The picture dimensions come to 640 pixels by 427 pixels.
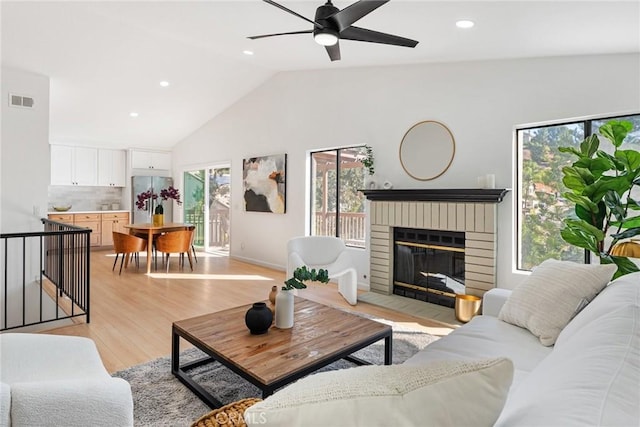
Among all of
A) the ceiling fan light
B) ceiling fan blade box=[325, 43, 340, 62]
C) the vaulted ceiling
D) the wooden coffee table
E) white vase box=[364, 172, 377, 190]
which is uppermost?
the vaulted ceiling

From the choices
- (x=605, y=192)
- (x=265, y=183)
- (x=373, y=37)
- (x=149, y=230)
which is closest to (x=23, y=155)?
(x=149, y=230)

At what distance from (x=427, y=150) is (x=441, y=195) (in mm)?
625

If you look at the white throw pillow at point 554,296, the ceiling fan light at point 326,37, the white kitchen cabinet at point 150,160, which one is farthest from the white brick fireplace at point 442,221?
the white kitchen cabinet at point 150,160

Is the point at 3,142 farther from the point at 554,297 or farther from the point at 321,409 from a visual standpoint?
the point at 554,297

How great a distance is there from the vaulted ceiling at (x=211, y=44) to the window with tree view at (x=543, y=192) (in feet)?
2.50

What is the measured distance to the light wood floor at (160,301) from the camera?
3.08 metres

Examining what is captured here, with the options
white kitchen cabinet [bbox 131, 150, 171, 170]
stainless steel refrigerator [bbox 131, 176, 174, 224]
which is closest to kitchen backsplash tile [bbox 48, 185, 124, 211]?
stainless steel refrigerator [bbox 131, 176, 174, 224]

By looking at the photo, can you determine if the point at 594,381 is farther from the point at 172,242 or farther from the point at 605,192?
the point at 172,242

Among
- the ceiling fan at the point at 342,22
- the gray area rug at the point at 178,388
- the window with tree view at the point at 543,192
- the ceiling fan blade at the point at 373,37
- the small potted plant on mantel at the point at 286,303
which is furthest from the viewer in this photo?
the window with tree view at the point at 543,192

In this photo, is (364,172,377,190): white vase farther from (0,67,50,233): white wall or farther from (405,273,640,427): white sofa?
(0,67,50,233): white wall

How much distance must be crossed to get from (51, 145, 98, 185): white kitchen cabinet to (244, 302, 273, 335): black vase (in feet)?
25.1

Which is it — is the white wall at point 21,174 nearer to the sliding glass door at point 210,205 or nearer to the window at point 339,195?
the sliding glass door at point 210,205

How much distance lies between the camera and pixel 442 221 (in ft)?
14.0

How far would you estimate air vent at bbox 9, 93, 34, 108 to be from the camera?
182 inches
